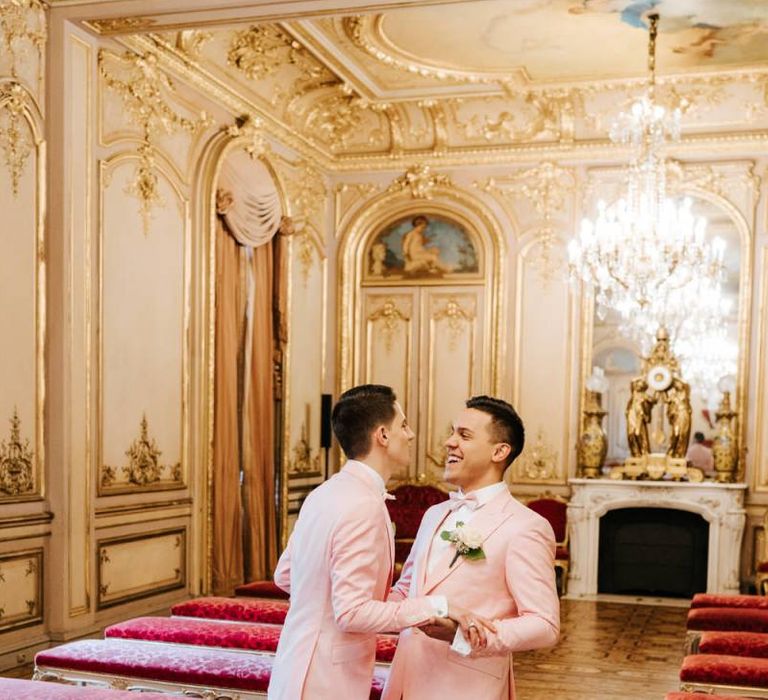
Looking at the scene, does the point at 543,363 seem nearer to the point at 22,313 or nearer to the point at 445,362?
the point at 445,362

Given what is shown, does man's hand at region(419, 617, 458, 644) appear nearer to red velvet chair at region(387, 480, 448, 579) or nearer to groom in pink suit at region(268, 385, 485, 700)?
groom in pink suit at region(268, 385, 485, 700)

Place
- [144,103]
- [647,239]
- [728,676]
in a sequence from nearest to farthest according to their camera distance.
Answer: [728,676] < [144,103] < [647,239]

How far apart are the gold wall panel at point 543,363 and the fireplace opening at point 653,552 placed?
73 cm

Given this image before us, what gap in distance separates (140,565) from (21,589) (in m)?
1.12

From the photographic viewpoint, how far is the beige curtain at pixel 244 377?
7355 mm

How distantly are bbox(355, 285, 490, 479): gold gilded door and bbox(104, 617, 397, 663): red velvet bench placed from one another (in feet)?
16.2

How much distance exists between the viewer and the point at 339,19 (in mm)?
6906

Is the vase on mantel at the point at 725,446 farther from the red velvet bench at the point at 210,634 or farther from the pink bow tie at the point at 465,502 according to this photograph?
the pink bow tie at the point at 465,502

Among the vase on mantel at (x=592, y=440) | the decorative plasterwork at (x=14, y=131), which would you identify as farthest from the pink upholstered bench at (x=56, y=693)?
the vase on mantel at (x=592, y=440)

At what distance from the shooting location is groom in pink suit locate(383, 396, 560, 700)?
7.31 ft

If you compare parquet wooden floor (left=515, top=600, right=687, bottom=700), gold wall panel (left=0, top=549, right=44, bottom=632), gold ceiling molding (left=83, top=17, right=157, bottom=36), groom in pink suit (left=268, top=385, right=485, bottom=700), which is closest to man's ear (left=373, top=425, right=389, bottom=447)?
groom in pink suit (left=268, top=385, right=485, bottom=700)

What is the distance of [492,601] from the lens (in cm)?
234

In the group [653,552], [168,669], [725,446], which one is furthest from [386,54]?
[168,669]

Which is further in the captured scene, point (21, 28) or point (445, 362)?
point (445, 362)
